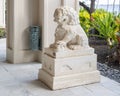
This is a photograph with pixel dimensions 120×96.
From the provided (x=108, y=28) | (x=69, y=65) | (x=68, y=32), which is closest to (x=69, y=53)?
(x=69, y=65)

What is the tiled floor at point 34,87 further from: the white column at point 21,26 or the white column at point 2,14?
the white column at point 2,14

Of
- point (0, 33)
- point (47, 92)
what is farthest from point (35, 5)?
point (0, 33)

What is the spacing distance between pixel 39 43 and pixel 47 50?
1238 mm

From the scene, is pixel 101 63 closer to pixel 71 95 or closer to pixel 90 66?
pixel 90 66

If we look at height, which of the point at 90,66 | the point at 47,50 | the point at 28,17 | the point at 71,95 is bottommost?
the point at 71,95

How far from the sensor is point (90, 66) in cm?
356

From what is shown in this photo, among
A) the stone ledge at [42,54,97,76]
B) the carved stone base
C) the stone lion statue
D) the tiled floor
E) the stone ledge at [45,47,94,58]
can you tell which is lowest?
the tiled floor

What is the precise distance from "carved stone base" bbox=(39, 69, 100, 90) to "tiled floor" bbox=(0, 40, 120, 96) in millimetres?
66

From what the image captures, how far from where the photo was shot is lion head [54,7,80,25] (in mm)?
3340

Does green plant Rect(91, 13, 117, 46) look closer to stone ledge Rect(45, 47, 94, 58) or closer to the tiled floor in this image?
the tiled floor

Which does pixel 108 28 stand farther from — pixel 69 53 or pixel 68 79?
pixel 68 79

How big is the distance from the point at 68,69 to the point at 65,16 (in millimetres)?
699

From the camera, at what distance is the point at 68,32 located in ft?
11.2

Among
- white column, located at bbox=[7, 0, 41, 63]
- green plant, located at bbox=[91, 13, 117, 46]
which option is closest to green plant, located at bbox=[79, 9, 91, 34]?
green plant, located at bbox=[91, 13, 117, 46]
